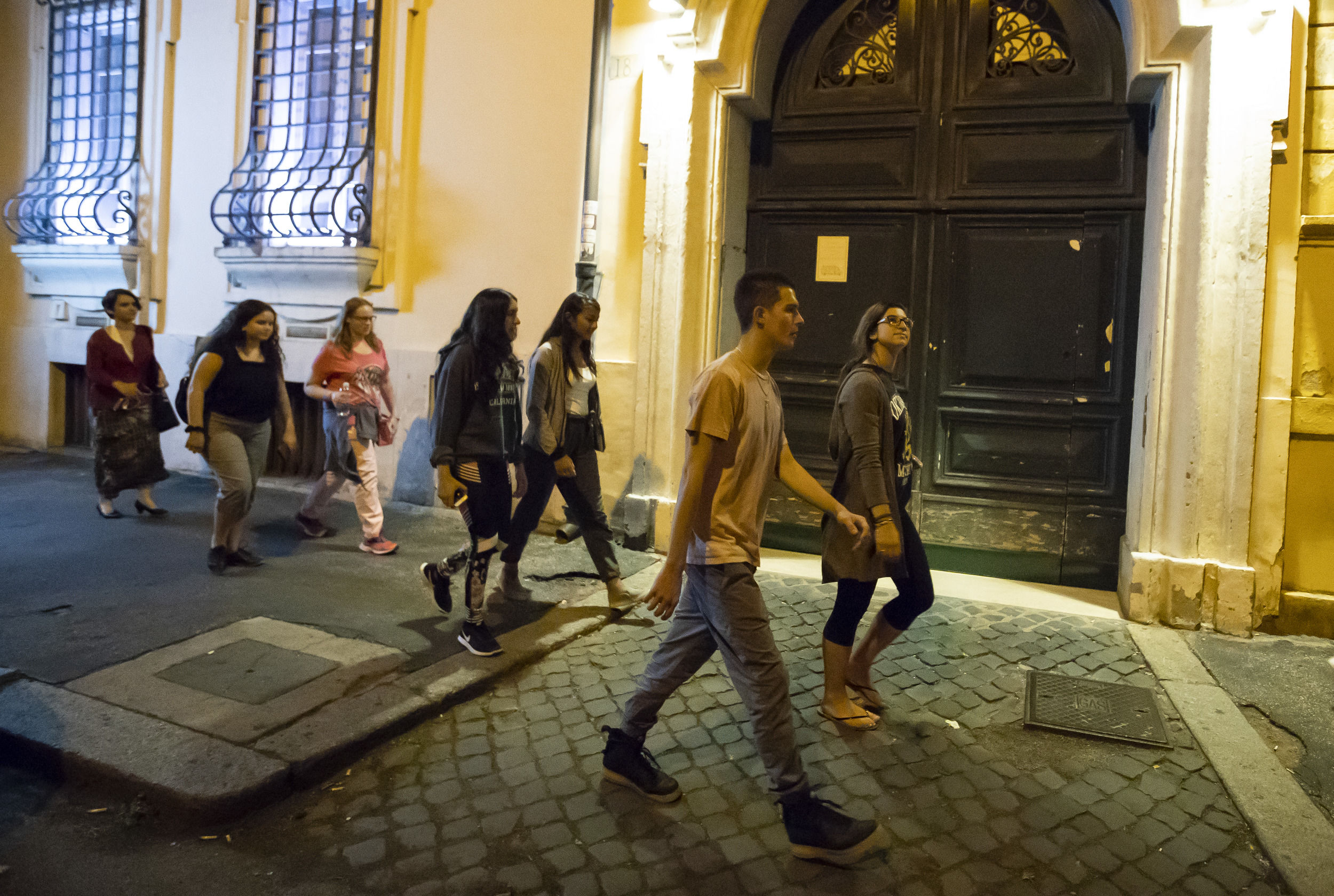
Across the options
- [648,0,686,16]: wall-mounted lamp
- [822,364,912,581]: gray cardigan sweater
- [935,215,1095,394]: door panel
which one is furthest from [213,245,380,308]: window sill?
[822,364,912,581]: gray cardigan sweater

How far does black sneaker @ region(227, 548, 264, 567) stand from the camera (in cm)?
619

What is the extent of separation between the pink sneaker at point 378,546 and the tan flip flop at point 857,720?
143 inches

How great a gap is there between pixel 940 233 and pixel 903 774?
4.20 metres

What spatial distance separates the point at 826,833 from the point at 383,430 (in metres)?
4.87

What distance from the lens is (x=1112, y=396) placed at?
6426 mm

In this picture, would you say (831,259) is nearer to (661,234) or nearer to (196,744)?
(661,234)

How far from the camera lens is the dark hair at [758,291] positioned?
332 cm

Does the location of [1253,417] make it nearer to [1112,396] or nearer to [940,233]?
[1112,396]

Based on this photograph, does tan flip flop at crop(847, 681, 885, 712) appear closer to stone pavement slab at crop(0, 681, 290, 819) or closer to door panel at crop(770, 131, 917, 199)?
A: stone pavement slab at crop(0, 681, 290, 819)

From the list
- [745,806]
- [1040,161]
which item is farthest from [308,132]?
[745,806]

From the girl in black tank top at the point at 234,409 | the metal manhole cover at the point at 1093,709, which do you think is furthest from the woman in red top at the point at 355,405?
the metal manhole cover at the point at 1093,709

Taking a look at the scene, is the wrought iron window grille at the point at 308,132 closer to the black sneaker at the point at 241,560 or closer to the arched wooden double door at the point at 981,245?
the black sneaker at the point at 241,560

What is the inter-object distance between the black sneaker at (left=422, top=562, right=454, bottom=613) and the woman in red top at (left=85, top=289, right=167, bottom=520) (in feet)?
11.8

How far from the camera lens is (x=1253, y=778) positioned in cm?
374
